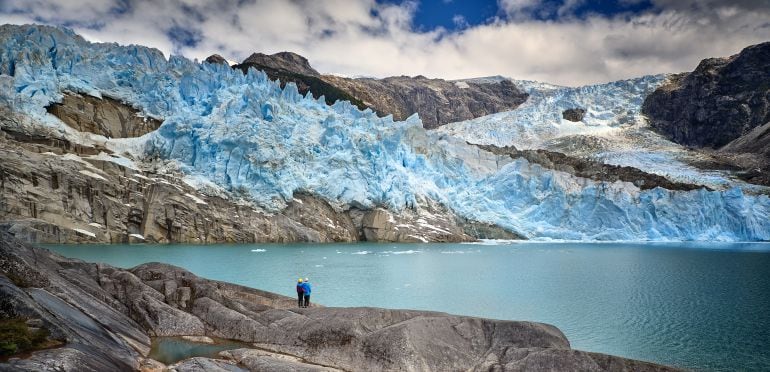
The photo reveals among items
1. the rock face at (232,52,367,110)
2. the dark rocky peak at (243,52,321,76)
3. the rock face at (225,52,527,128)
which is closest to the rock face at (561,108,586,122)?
the rock face at (225,52,527,128)

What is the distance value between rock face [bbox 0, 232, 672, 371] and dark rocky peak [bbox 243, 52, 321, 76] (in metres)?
129

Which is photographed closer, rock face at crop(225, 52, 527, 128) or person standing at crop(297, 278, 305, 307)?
person standing at crop(297, 278, 305, 307)

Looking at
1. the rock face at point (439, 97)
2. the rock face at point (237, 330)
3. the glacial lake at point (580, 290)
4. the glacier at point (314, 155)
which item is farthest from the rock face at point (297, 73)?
the rock face at point (237, 330)

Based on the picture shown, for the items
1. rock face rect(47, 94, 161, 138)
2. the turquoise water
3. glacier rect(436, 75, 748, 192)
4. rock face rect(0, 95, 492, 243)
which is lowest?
the turquoise water

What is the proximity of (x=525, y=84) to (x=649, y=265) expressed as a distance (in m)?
166

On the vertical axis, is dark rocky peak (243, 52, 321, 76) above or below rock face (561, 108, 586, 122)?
above

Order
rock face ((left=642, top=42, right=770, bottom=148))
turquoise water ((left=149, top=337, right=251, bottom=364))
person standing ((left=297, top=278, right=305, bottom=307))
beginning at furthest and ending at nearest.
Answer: rock face ((left=642, top=42, right=770, bottom=148)) → person standing ((left=297, top=278, right=305, bottom=307)) → turquoise water ((left=149, top=337, right=251, bottom=364))

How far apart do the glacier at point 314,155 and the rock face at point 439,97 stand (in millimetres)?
93626

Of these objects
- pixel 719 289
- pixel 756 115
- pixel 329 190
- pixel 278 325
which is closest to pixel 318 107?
pixel 329 190

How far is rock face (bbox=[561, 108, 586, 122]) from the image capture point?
11644 centimetres

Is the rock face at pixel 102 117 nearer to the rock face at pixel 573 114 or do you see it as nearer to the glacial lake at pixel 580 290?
the glacial lake at pixel 580 290

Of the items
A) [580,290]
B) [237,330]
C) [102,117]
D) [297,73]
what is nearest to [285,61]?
[297,73]

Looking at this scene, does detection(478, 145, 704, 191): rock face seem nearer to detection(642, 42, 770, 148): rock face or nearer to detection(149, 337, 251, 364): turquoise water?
detection(642, 42, 770, 148): rock face

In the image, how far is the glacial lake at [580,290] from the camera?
45.1 ft
